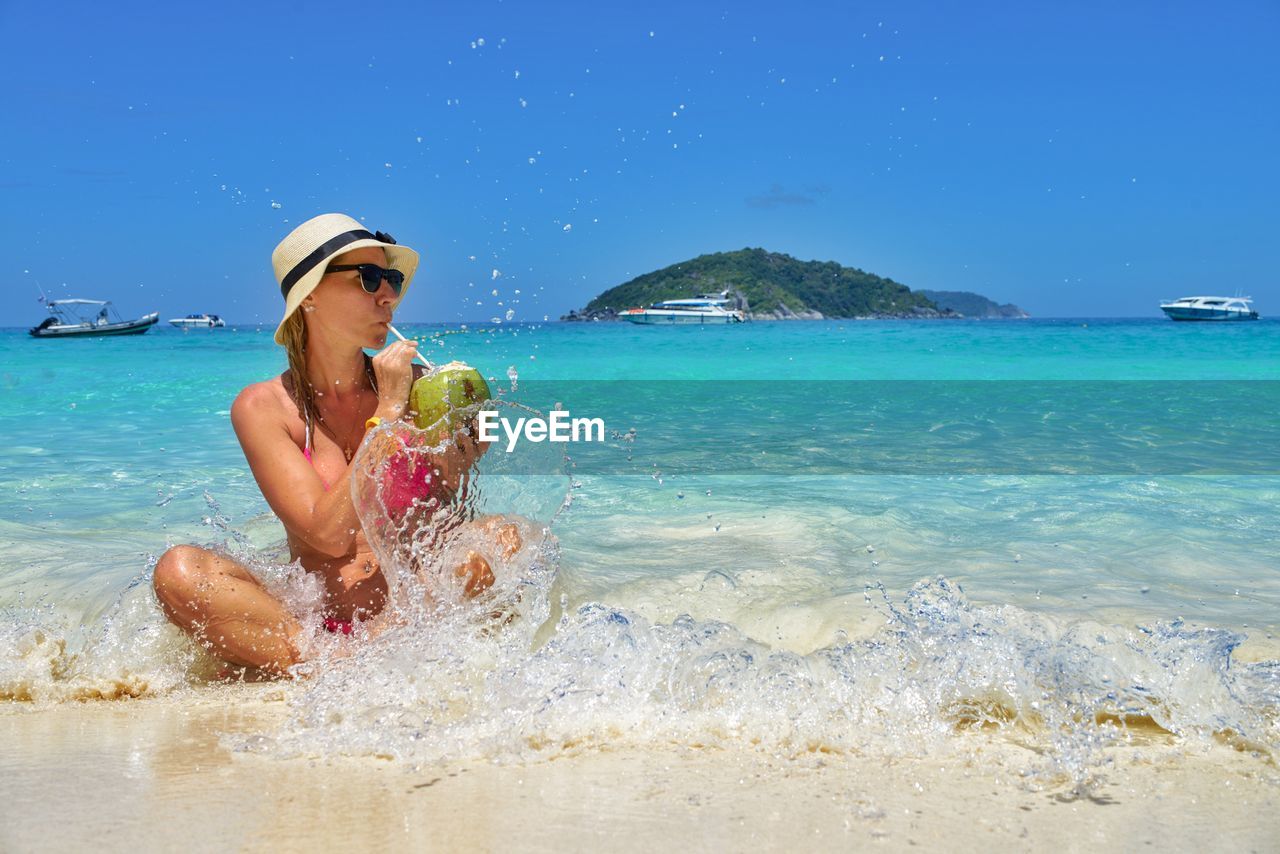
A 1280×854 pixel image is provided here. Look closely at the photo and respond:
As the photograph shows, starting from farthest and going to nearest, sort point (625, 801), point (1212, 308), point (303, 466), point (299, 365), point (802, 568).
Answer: point (1212, 308) → point (802, 568) → point (299, 365) → point (303, 466) → point (625, 801)

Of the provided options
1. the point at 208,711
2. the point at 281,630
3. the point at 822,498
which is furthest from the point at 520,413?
the point at 822,498

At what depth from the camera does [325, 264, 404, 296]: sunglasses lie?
10.0 feet

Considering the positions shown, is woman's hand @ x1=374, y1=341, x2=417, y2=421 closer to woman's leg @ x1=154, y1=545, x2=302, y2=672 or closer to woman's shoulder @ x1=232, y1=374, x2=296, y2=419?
woman's shoulder @ x1=232, y1=374, x2=296, y2=419

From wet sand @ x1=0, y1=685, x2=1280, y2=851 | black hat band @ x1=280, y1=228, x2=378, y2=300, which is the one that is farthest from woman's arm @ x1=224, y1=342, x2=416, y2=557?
wet sand @ x1=0, y1=685, x2=1280, y2=851

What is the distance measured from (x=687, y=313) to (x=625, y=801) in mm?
68566

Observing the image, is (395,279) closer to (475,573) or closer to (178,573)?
(475,573)

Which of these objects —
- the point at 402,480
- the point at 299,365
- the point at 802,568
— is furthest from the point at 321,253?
the point at 802,568

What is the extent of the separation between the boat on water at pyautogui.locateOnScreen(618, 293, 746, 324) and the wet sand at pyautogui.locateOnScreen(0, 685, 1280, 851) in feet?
223

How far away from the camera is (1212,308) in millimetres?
64125

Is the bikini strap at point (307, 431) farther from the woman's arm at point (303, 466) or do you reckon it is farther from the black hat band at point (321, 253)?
the black hat band at point (321, 253)

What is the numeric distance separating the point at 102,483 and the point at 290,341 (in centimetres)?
473

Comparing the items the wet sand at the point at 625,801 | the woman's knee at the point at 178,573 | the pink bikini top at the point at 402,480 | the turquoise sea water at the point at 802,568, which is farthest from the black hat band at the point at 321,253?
the wet sand at the point at 625,801

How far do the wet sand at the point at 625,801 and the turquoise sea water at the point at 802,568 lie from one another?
0.61ft

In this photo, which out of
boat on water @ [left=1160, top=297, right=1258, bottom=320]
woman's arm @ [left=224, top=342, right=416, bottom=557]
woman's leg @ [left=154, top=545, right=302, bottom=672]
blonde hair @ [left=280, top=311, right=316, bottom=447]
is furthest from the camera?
boat on water @ [left=1160, top=297, right=1258, bottom=320]
